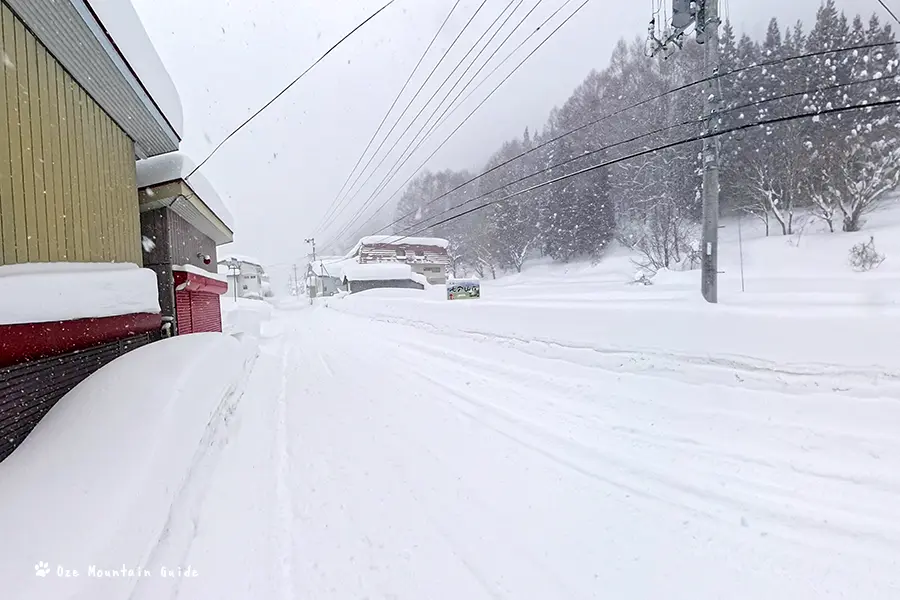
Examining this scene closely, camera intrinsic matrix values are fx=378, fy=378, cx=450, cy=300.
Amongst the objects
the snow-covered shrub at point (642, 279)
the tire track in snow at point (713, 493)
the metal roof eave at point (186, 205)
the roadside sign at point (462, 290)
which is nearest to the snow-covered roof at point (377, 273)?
the snow-covered shrub at point (642, 279)

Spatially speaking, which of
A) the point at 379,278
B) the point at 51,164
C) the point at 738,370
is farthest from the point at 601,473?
the point at 379,278

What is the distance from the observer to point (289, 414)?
18.5 feet

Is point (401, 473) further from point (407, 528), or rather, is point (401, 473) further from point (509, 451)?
point (509, 451)

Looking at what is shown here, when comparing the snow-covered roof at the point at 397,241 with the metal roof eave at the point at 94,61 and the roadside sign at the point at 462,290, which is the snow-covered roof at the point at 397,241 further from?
the metal roof eave at the point at 94,61

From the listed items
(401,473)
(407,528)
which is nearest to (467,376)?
(401,473)

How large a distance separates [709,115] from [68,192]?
39.4ft

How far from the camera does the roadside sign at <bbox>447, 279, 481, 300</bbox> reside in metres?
14.7

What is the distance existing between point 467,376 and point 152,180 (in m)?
7.21

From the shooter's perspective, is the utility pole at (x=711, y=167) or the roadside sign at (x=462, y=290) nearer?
the utility pole at (x=711, y=167)

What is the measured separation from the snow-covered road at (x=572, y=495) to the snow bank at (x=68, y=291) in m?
2.07

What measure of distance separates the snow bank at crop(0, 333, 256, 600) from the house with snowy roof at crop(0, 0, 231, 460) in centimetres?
43

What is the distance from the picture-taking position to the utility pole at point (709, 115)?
8883 millimetres

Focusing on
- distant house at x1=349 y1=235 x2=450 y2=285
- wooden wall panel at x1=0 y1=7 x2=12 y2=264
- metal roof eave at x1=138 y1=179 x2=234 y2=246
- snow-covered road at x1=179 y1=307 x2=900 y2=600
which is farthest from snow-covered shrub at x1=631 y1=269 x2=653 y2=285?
distant house at x1=349 y1=235 x2=450 y2=285

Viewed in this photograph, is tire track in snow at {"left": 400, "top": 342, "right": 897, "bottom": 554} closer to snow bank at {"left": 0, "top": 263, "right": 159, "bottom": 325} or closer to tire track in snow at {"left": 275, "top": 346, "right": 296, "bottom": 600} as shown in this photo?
tire track in snow at {"left": 275, "top": 346, "right": 296, "bottom": 600}
